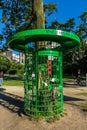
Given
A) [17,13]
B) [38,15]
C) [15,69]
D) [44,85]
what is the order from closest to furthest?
[44,85] < [38,15] < [17,13] < [15,69]

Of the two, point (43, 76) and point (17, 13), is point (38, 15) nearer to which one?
point (43, 76)

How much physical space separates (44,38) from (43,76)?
1351mm

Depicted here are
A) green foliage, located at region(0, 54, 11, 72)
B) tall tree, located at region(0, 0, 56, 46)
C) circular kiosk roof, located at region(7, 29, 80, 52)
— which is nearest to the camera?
circular kiosk roof, located at region(7, 29, 80, 52)

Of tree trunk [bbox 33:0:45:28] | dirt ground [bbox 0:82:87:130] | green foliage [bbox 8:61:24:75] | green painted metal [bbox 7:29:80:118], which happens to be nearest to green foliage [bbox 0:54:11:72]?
green foliage [bbox 8:61:24:75]

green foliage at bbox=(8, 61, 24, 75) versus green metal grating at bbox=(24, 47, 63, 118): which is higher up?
green foliage at bbox=(8, 61, 24, 75)

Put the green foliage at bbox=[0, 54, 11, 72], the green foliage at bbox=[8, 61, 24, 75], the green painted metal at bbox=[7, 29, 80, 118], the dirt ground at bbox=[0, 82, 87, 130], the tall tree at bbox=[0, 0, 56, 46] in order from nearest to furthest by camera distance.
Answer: the dirt ground at bbox=[0, 82, 87, 130]
the green painted metal at bbox=[7, 29, 80, 118]
the tall tree at bbox=[0, 0, 56, 46]
the green foliage at bbox=[0, 54, 11, 72]
the green foliage at bbox=[8, 61, 24, 75]

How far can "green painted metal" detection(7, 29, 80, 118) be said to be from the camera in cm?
1036

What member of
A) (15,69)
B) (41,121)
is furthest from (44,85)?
(15,69)

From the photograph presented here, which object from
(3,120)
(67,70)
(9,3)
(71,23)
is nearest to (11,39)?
(3,120)

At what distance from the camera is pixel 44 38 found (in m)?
10.4

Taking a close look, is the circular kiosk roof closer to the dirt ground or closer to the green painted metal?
the green painted metal

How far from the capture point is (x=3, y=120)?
10.5 metres

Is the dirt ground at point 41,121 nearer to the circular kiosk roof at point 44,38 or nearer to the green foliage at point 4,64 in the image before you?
the circular kiosk roof at point 44,38

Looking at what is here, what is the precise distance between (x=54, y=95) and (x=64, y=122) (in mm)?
1148
